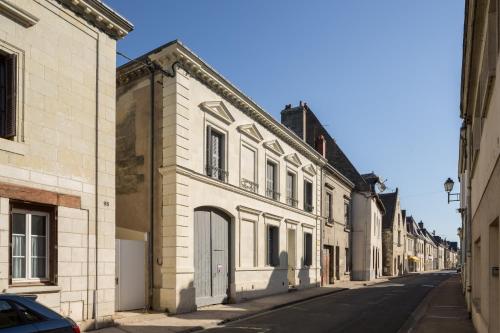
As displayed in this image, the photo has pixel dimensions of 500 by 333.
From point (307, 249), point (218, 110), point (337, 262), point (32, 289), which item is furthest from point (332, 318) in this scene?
point (337, 262)

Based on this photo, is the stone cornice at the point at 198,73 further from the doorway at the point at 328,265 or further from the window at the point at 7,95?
the doorway at the point at 328,265

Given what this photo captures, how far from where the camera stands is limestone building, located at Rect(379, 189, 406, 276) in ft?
157

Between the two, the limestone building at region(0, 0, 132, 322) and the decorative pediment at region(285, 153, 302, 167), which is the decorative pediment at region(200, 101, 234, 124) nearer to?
the limestone building at region(0, 0, 132, 322)

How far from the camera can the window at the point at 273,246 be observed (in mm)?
20359

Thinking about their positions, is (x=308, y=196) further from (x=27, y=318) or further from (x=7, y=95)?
(x=27, y=318)

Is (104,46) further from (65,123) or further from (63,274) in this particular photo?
(63,274)

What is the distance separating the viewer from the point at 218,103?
16.1m

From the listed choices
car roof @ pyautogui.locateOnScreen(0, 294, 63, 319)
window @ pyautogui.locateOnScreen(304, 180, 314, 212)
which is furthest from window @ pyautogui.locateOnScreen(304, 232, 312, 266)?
car roof @ pyautogui.locateOnScreen(0, 294, 63, 319)

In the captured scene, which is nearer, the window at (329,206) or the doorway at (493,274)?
the doorway at (493,274)

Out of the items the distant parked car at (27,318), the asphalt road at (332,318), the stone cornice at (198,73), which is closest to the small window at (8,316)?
the distant parked car at (27,318)

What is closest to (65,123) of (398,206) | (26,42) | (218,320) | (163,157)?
(26,42)

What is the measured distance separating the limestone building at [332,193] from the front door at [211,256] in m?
12.0

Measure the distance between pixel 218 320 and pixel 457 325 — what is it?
623cm

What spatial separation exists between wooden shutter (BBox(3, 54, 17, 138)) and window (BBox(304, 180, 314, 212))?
1802 cm
